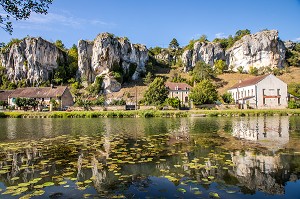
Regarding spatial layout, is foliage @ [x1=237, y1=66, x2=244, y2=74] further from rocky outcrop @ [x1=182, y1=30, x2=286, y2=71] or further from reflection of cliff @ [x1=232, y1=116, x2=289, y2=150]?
reflection of cliff @ [x1=232, y1=116, x2=289, y2=150]

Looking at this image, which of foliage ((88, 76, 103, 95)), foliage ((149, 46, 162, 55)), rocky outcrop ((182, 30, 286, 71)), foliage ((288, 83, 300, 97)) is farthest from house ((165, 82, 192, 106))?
foliage ((149, 46, 162, 55))

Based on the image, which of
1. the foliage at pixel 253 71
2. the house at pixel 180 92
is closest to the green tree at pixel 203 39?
the foliage at pixel 253 71

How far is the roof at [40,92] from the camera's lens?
71625 mm

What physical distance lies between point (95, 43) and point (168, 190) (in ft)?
303

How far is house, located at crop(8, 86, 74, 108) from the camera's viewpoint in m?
70.4

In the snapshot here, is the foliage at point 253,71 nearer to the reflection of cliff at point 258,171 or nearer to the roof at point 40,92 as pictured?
the roof at point 40,92

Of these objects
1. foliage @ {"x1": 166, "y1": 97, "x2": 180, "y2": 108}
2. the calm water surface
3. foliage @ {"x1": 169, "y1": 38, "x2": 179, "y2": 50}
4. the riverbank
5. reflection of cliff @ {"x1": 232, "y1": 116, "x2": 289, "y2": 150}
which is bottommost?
the calm water surface

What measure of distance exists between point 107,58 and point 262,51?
2491 inches

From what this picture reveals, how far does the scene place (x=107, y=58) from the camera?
92875 millimetres

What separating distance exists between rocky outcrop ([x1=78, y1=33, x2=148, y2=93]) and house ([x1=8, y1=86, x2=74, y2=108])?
694 inches

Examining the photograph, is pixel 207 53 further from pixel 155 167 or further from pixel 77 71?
pixel 155 167

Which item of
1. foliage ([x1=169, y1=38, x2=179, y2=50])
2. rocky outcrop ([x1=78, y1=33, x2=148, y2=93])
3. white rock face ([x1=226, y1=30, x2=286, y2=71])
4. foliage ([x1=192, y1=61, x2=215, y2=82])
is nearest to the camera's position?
foliage ([x1=192, y1=61, x2=215, y2=82])

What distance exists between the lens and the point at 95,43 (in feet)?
309

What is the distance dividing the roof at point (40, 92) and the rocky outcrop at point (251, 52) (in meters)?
55.2
